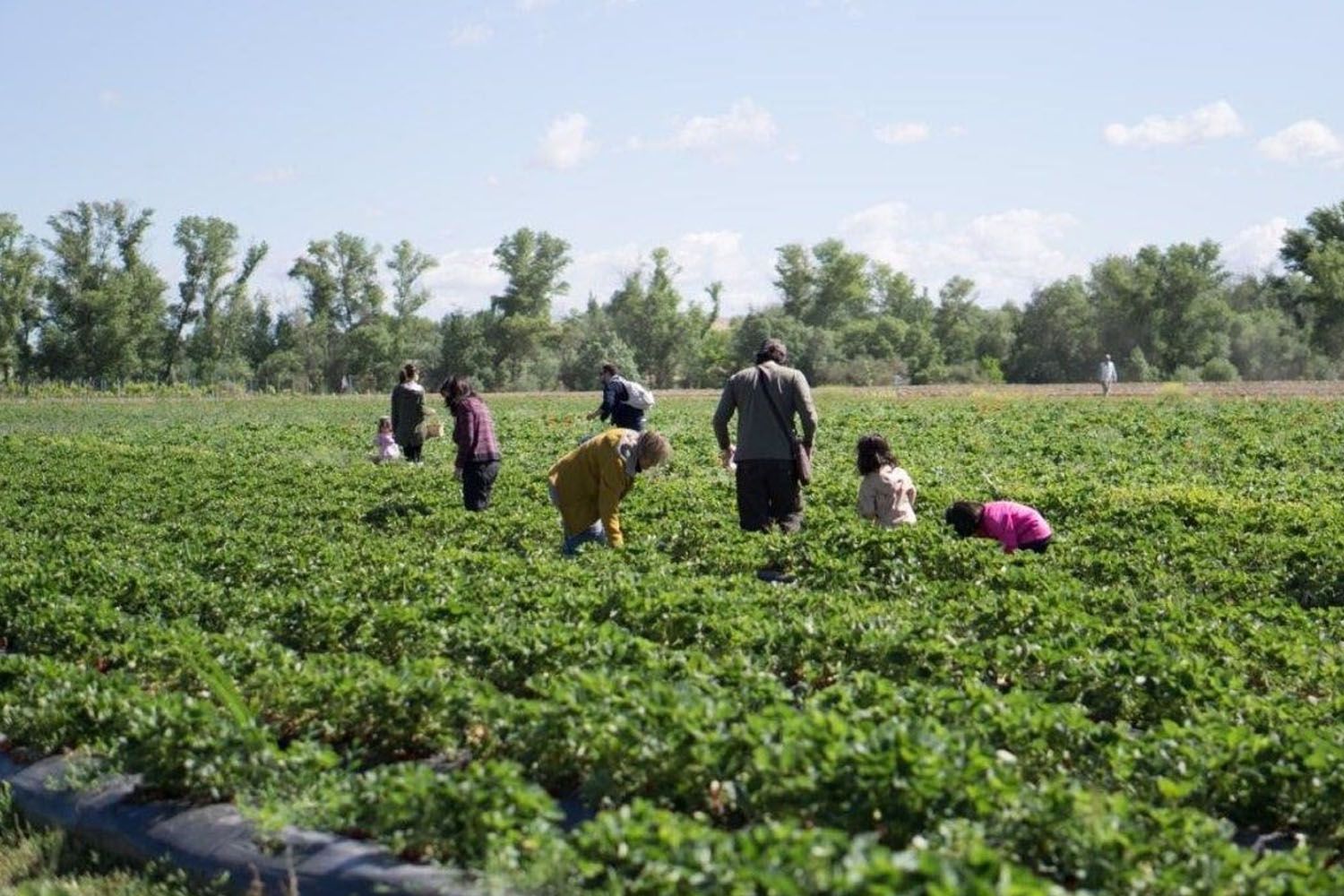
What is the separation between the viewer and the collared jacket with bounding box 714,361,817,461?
11.5 m

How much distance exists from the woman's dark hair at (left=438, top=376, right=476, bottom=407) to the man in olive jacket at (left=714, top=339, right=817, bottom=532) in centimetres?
368

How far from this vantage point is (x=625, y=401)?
636 inches

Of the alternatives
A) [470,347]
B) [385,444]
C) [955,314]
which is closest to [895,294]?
[955,314]

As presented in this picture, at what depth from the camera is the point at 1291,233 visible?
77.7m

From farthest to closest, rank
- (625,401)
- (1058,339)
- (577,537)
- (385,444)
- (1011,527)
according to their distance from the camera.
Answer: (1058,339), (385,444), (625,401), (1011,527), (577,537)

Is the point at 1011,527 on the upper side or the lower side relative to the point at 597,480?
lower

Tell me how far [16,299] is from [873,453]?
81.7 meters

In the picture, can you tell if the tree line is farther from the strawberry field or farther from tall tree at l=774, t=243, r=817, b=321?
the strawberry field

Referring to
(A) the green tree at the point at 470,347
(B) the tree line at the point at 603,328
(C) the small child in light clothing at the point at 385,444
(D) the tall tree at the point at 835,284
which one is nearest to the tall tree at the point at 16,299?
(B) the tree line at the point at 603,328

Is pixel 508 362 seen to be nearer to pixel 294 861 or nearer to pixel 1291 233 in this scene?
→ pixel 1291 233

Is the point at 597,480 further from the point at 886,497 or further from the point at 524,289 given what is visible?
the point at 524,289

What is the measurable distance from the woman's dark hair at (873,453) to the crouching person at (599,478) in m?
1.69

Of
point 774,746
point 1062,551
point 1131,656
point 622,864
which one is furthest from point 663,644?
point 1062,551

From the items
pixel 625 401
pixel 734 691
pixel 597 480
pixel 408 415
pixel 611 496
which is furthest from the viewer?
pixel 408 415
